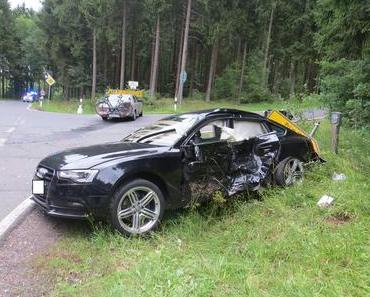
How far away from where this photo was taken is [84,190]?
538cm

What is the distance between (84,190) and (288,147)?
3.75 metres

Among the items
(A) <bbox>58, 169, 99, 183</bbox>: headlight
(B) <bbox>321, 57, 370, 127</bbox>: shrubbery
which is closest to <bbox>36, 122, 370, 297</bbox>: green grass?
(A) <bbox>58, 169, 99, 183</bbox>: headlight

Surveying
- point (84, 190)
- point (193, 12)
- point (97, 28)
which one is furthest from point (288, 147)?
point (97, 28)

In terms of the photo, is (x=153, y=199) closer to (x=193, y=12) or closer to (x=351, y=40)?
(x=351, y=40)

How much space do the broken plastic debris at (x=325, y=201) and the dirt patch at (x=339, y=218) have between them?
1.13ft

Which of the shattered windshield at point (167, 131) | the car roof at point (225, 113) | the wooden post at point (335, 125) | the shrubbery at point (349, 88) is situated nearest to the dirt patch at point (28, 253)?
the shattered windshield at point (167, 131)

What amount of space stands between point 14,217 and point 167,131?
8.13ft

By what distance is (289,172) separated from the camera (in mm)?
7477

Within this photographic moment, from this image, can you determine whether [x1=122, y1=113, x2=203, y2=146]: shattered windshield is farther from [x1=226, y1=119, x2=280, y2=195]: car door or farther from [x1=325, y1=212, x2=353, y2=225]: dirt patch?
[x1=325, y1=212, x2=353, y2=225]: dirt patch

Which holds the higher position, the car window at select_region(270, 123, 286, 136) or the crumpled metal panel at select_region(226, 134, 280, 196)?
the car window at select_region(270, 123, 286, 136)

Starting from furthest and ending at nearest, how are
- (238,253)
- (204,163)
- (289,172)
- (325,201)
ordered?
(289,172), (204,163), (325,201), (238,253)

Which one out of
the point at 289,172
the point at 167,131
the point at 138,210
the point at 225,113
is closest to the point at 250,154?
the point at 225,113

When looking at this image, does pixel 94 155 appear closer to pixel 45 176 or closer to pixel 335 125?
pixel 45 176

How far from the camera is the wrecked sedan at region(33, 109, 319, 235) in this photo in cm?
548
